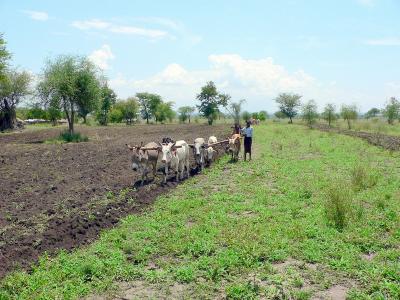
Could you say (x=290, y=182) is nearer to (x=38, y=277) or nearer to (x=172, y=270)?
(x=172, y=270)

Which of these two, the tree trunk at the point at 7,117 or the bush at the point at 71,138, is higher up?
the tree trunk at the point at 7,117

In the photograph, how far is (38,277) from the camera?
23.2 ft

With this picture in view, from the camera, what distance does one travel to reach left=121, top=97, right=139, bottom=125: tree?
8425 cm

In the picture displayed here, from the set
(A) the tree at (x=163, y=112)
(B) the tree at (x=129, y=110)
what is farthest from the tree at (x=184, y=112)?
(B) the tree at (x=129, y=110)

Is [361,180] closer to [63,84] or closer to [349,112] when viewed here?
[63,84]

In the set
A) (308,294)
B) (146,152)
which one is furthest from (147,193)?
(308,294)

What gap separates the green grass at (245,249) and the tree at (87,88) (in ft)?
89.9

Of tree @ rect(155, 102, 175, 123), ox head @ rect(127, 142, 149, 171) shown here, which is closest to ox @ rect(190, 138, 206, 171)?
ox head @ rect(127, 142, 149, 171)

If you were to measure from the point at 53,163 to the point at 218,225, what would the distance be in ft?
44.9

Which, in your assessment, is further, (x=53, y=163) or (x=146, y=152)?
(x=53, y=163)

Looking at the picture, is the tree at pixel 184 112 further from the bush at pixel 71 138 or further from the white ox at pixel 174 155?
the white ox at pixel 174 155

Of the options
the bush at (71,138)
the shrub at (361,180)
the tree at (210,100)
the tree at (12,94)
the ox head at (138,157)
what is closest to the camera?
the shrub at (361,180)

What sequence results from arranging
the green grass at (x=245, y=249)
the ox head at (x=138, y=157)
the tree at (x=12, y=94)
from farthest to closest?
1. the tree at (x=12, y=94)
2. the ox head at (x=138, y=157)
3. the green grass at (x=245, y=249)

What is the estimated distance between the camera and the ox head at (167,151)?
14605mm
